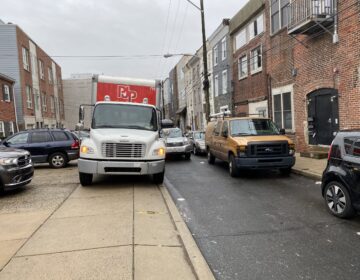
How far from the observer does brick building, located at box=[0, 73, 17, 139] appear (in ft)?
75.1

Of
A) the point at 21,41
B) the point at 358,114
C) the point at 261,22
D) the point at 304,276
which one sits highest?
the point at 21,41

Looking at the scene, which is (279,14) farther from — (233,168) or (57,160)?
(57,160)

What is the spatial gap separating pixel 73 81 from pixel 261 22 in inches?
1412

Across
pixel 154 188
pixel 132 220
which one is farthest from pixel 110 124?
pixel 132 220

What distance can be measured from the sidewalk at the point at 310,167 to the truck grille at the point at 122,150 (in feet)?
16.8

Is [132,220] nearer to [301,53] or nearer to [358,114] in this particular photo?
[358,114]

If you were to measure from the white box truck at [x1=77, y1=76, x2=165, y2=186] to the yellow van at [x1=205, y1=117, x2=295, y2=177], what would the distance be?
8.01ft

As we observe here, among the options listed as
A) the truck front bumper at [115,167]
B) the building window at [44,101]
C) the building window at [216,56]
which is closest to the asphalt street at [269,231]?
the truck front bumper at [115,167]

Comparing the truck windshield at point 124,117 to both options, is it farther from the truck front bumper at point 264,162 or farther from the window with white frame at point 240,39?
the window with white frame at point 240,39

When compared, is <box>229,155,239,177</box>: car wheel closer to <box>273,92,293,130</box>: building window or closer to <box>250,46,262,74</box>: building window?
<box>273,92,293,130</box>: building window

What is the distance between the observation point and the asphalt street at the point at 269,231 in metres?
3.90

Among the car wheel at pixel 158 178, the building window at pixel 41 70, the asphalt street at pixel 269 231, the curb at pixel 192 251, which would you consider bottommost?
the asphalt street at pixel 269 231

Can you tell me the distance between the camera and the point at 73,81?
48.4 metres

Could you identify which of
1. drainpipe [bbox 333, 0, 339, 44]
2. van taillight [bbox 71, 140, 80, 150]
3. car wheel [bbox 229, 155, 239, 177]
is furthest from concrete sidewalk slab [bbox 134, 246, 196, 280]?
drainpipe [bbox 333, 0, 339, 44]
